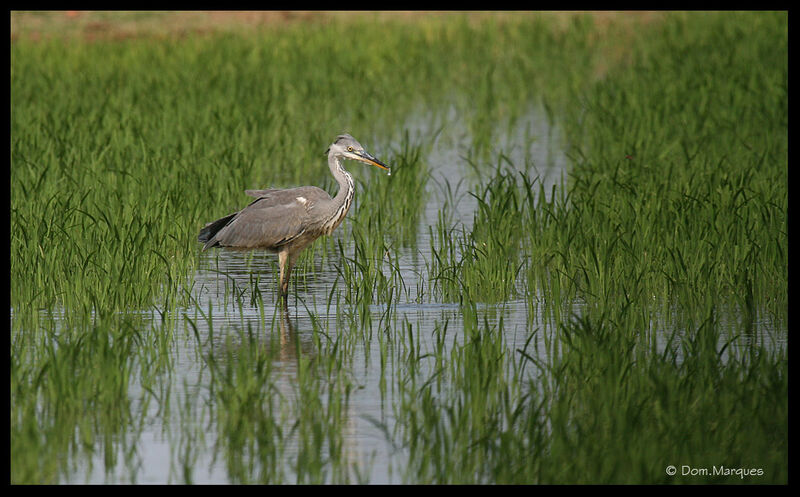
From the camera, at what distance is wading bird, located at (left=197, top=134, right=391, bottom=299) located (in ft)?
28.5

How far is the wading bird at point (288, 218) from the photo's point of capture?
8695 millimetres

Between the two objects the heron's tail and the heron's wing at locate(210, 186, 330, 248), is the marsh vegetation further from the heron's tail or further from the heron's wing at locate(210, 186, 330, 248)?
the heron's wing at locate(210, 186, 330, 248)

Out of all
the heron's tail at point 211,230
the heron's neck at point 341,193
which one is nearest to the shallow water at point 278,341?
the heron's tail at point 211,230

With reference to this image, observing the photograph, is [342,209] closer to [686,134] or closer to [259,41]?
[686,134]

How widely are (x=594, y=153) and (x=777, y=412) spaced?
324 inches

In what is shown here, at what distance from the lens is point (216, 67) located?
62.3 feet

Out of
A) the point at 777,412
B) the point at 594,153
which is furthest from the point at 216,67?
the point at 777,412

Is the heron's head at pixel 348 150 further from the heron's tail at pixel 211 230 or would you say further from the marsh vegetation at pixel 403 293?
the heron's tail at pixel 211 230

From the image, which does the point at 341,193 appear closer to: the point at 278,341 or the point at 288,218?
the point at 288,218

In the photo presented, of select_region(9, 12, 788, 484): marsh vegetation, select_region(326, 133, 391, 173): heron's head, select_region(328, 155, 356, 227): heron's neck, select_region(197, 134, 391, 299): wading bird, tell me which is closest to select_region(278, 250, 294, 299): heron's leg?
select_region(197, 134, 391, 299): wading bird

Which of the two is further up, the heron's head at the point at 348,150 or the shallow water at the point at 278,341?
the heron's head at the point at 348,150

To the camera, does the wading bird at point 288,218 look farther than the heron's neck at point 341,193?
No

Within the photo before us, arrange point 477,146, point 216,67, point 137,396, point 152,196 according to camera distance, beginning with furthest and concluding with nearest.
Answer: point 216,67
point 477,146
point 152,196
point 137,396

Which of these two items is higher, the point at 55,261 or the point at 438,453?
the point at 55,261
